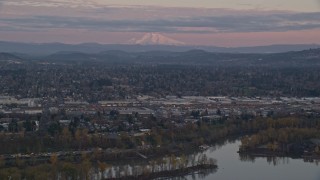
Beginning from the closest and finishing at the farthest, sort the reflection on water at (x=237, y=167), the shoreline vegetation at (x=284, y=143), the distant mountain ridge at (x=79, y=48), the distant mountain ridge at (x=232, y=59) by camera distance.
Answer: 1. the reflection on water at (x=237, y=167)
2. the shoreline vegetation at (x=284, y=143)
3. the distant mountain ridge at (x=232, y=59)
4. the distant mountain ridge at (x=79, y=48)

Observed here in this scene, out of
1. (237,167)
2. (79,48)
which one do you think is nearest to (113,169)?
(237,167)

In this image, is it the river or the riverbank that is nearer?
the riverbank

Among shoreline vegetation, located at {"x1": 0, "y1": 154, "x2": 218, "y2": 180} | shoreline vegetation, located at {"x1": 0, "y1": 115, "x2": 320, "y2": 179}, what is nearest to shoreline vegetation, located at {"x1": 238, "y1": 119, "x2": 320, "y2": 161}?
shoreline vegetation, located at {"x1": 0, "y1": 115, "x2": 320, "y2": 179}

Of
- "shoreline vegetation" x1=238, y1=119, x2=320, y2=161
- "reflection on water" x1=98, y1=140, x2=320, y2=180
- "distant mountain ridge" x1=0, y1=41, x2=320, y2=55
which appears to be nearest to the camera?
"reflection on water" x1=98, y1=140, x2=320, y2=180

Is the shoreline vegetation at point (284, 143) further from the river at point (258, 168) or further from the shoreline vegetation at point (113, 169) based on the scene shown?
the shoreline vegetation at point (113, 169)

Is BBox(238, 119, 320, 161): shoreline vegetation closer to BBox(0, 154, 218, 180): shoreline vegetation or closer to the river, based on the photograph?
the river

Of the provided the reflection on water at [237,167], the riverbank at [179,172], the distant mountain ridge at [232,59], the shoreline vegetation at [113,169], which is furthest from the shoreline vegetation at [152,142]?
the distant mountain ridge at [232,59]

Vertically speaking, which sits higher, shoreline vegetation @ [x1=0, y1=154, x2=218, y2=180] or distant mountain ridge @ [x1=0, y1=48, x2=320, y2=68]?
shoreline vegetation @ [x1=0, y1=154, x2=218, y2=180]

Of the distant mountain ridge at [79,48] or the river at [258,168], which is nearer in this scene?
the river at [258,168]

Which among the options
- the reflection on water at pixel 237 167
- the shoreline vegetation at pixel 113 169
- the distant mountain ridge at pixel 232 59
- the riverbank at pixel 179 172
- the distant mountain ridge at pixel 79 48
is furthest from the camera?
the distant mountain ridge at pixel 79 48

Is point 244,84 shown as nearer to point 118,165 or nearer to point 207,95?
point 207,95
